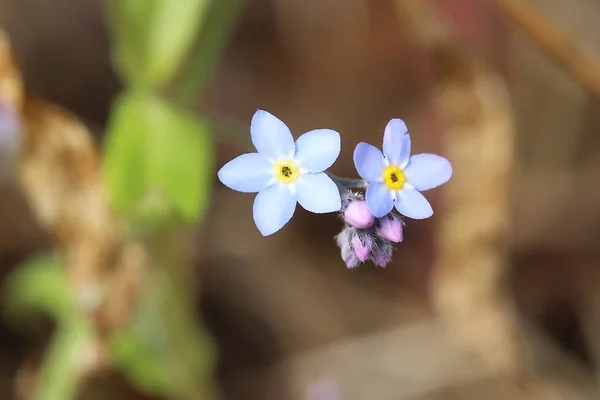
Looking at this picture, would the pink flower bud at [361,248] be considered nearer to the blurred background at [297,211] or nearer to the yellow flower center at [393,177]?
the yellow flower center at [393,177]

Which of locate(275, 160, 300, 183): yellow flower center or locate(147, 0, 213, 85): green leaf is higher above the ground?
locate(147, 0, 213, 85): green leaf

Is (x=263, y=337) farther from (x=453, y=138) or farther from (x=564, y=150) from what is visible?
(x=564, y=150)

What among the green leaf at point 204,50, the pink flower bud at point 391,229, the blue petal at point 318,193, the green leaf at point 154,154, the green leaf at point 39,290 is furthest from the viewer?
the green leaf at point 39,290

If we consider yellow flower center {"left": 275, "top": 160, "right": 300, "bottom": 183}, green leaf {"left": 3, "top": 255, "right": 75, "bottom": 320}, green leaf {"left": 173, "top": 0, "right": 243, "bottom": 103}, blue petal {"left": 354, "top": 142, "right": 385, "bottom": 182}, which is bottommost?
blue petal {"left": 354, "top": 142, "right": 385, "bottom": 182}

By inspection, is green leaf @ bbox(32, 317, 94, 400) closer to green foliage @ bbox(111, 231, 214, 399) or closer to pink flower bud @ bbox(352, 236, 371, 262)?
green foliage @ bbox(111, 231, 214, 399)

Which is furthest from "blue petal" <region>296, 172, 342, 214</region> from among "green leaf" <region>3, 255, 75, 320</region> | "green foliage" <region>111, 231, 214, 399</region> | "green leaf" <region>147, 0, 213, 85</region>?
"green leaf" <region>3, 255, 75, 320</region>

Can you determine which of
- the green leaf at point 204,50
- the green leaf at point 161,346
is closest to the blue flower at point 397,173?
the green leaf at point 204,50
